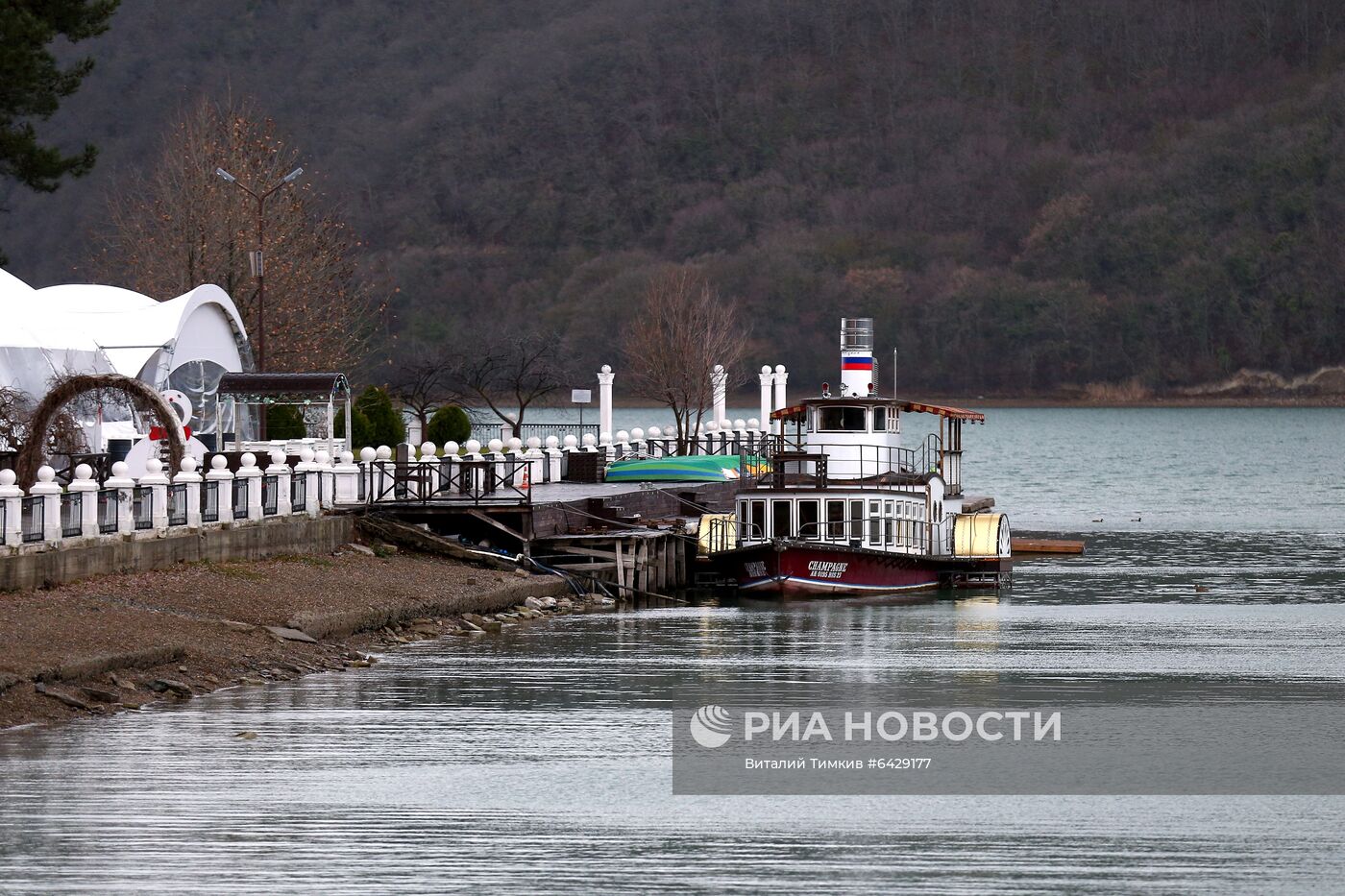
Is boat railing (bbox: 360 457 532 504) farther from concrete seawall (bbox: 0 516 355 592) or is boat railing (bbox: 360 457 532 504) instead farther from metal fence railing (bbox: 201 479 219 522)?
metal fence railing (bbox: 201 479 219 522)

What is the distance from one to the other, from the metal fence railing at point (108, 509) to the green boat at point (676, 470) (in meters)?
23.6

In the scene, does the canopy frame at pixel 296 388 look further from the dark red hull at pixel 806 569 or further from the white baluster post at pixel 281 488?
Answer: the dark red hull at pixel 806 569

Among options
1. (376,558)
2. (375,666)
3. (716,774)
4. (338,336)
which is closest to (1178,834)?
(716,774)

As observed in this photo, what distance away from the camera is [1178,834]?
20.6m

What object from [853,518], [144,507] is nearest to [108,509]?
[144,507]

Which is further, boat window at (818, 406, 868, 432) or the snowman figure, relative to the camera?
boat window at (818, 406, 868, 432)

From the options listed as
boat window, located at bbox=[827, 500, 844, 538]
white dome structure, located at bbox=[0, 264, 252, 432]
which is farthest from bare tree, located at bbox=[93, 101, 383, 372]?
boat window, located at bbox=[827, 500, 844, 538]

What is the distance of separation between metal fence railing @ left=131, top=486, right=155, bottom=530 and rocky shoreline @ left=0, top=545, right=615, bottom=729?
35.0 inches

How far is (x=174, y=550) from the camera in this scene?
32594 mm

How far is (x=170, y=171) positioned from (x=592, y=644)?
42.7 m

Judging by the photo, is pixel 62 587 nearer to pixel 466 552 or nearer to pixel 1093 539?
pixel 466 552

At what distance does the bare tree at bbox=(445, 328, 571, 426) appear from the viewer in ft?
245

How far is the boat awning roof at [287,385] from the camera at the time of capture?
44.0 metres

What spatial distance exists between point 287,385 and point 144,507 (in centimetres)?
1202
